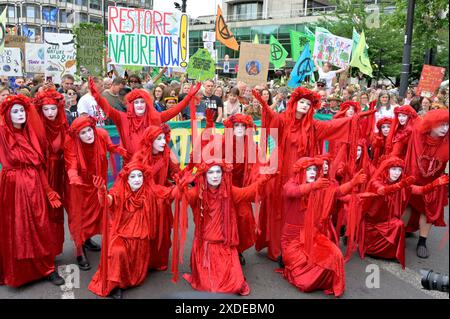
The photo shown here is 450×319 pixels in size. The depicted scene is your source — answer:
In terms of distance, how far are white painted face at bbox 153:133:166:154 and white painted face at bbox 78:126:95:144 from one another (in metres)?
0.61

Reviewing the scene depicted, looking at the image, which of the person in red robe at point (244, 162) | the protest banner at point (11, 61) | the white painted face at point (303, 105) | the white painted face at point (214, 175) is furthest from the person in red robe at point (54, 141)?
the protest banner at point (11, 61)

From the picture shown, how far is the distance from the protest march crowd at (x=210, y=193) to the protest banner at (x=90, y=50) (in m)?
3.43

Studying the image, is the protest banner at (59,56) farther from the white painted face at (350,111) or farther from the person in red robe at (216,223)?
the person in red robe at (216,223)

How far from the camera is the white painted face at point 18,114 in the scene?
382 cm

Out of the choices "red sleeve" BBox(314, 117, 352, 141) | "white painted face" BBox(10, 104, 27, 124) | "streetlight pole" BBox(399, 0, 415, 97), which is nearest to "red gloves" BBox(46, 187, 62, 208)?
"white painted face" BBox(10, 104, 27, 124)

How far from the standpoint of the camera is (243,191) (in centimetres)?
420

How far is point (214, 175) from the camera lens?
4031mm

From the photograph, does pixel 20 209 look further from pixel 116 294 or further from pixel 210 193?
pixel 210 193

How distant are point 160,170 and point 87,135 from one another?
0.80m

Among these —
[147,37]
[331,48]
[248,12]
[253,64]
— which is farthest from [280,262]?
[248,12]

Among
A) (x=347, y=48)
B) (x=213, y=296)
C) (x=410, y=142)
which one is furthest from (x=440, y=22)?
(x=213, y=296)
